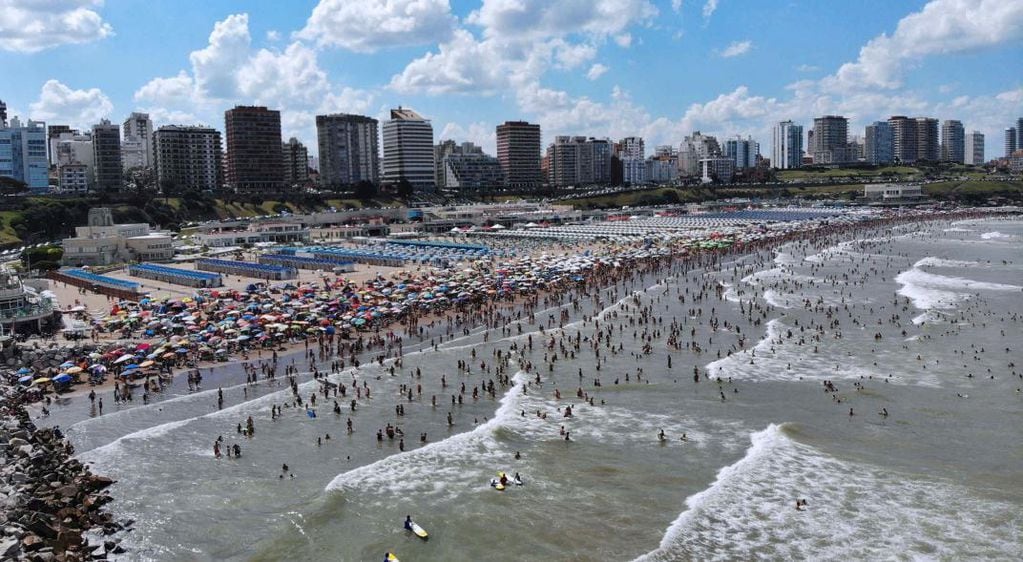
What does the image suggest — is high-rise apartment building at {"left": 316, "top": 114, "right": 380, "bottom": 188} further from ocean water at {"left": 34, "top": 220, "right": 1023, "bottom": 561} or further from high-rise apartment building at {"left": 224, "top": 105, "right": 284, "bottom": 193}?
ocean water at {"left": 34, "top": 220, "right": 1023, "bottom": 561}

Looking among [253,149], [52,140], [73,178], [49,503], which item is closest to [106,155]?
[73,178]

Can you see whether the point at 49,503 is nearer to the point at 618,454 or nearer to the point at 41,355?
the point at 618,454

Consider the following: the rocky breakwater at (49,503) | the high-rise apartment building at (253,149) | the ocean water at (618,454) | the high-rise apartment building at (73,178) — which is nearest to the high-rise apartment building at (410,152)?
the high-rise apartment building at (253,149)

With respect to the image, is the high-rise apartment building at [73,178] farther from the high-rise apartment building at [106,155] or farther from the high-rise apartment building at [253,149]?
the high-rise apartment building at [253,149]

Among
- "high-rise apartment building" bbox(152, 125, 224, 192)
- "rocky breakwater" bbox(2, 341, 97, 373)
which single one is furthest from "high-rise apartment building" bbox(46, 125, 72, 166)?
"rocky breakwater" bbox(2, 341, 97, 373)

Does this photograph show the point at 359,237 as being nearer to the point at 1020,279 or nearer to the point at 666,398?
the point at 1020,279

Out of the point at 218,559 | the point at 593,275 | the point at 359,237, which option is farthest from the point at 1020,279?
the point at 359,237
